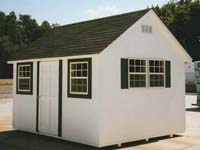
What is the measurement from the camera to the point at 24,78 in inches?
527

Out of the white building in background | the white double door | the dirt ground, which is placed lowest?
the dirt ground

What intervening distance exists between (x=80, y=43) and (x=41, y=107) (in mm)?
2796

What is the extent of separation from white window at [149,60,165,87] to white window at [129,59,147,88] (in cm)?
31

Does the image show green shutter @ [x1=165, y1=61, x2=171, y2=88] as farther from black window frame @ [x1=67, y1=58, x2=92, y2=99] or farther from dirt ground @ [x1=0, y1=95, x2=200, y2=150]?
black window frame @ [x1=67, y1=58, x2=92, y2=99]

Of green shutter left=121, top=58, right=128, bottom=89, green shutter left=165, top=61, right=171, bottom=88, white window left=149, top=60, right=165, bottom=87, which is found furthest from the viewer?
green shutter left=165, top=61, right=171, bottom=88

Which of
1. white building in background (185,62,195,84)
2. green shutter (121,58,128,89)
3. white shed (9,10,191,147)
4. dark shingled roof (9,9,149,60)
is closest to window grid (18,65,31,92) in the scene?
white shed (9,10,191,147)

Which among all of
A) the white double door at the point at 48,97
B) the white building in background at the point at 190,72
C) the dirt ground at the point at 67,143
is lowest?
the dirt ground at the point at 67,143

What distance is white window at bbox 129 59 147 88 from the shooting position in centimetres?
1128

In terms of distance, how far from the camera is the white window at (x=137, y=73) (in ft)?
37.0

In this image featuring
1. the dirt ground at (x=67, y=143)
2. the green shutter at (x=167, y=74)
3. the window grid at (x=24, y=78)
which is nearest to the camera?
the dirt ground at (x=67, y=143)

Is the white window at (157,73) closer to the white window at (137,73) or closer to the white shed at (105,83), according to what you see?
the white shed at (105,83)

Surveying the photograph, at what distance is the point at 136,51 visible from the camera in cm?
1147

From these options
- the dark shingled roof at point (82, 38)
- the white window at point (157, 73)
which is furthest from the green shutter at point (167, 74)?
the dark shingled roof at point (82, 38)

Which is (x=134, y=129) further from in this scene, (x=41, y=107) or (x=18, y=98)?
(x=18, y=98)
